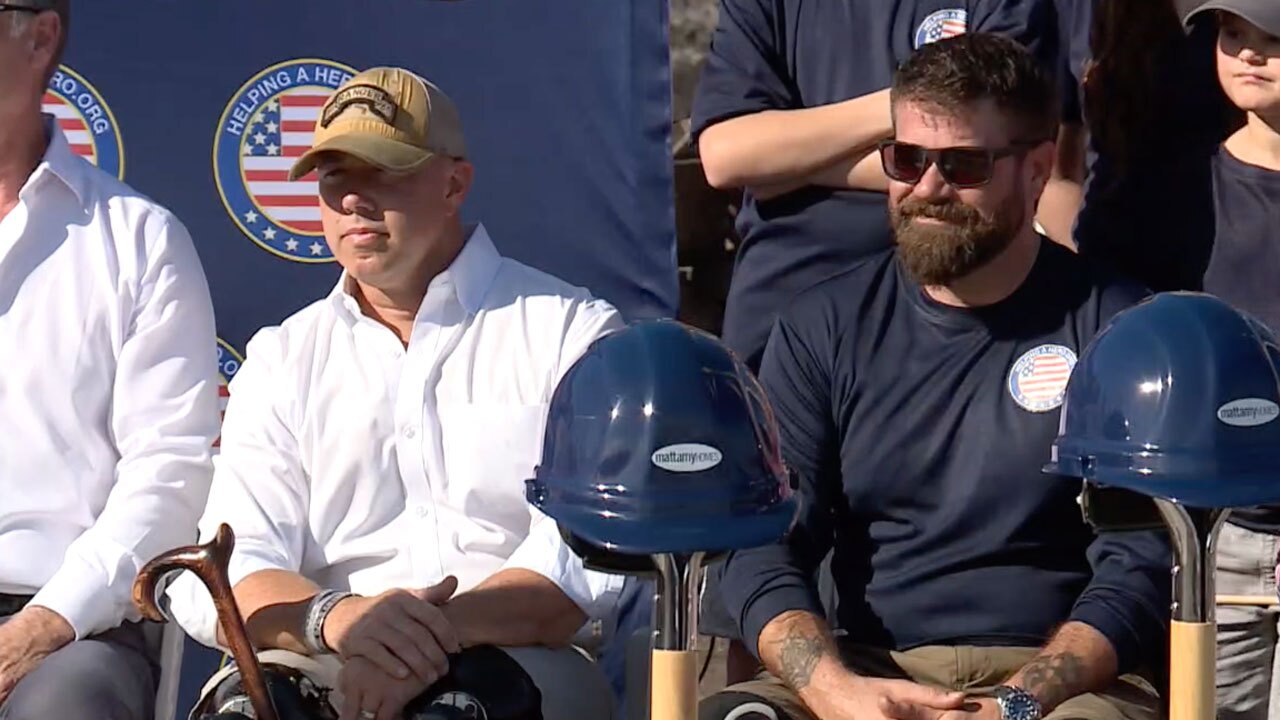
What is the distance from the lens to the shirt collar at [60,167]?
3.65m

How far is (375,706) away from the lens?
3170mm

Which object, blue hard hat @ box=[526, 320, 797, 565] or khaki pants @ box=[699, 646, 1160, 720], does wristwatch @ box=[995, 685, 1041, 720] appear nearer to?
khaki pants @ box=[699, 646, 1160, 720]

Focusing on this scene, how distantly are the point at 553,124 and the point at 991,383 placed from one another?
121 centimetres

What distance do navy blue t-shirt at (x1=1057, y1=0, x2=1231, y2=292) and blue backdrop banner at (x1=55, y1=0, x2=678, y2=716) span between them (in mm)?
824

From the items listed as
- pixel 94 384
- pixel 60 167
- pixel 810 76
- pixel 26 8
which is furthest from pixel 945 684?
pixel 26 8

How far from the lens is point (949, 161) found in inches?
133

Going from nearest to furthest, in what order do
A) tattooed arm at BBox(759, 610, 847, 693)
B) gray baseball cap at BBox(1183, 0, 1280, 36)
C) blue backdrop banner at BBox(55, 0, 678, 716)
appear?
1. tattooed arm at BBox(759, 610, 847, 693)
2. gray baseball cap at BBox(1183, 0, 1280, 36)
3. blue backdrop banner at BBox(55, 0, 678, 716)

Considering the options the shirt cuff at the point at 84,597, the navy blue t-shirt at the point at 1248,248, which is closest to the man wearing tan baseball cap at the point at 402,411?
the shirt cuff at the point at 84,597

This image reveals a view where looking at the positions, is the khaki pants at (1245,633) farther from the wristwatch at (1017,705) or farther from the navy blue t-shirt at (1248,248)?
the wristwatch at (1017,705)

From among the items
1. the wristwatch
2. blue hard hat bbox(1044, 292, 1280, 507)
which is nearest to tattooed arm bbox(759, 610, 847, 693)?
the wristwatch

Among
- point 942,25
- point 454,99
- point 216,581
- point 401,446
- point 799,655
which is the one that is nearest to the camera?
point 216,581

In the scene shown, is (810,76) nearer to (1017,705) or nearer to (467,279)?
(467,279)

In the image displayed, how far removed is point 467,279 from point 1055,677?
1.23 m

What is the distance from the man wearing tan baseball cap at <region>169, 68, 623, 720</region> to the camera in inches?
137
